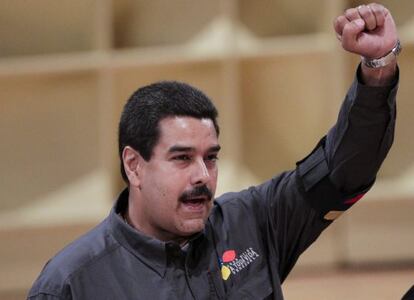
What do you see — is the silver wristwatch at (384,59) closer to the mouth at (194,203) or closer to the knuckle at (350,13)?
the knuckle at (350,13)

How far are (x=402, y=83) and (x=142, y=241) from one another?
2479mm

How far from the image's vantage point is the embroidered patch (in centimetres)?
221

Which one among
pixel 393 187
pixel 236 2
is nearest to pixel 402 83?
pixel 393 187

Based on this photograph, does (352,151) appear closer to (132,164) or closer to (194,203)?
(194,203)

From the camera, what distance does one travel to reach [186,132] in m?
2.15

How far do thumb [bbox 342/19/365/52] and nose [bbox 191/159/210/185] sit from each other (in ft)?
1.34

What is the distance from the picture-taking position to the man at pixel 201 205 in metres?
2.07

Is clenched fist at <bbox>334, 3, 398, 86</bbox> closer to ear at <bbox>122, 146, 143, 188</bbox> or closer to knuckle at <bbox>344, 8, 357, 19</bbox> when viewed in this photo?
knuckle at <bbox>344, 8, 357, 19</bbox>

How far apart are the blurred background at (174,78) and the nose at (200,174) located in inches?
85.4

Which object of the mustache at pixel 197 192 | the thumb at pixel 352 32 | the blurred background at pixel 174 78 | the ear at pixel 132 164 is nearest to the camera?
the thumb at pixel 352 32

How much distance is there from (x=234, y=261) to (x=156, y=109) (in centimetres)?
38

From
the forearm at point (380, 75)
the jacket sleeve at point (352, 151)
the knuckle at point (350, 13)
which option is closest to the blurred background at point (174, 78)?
the jacket sleeve at point (352, 151)

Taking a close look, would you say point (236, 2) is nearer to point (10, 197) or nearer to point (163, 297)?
point (10, 197)

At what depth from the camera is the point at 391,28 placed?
2.01 metres
